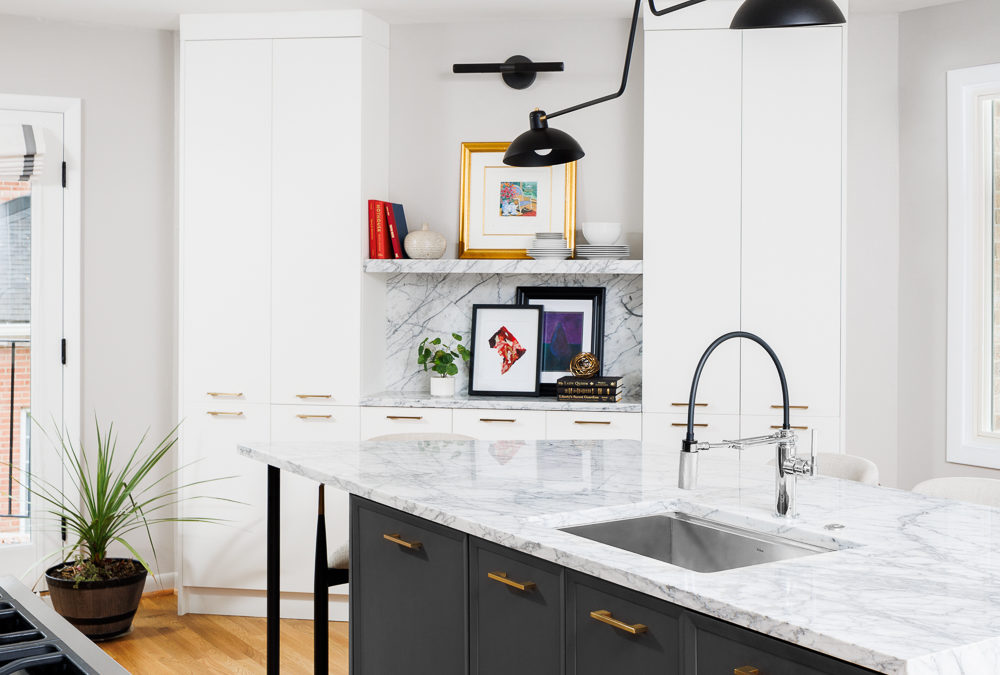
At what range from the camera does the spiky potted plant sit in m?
3.83

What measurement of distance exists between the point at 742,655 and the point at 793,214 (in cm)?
284

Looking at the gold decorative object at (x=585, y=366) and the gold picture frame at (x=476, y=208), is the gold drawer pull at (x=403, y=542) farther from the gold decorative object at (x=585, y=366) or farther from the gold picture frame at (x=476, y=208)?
the gold picture frame at (x=476, y=208)

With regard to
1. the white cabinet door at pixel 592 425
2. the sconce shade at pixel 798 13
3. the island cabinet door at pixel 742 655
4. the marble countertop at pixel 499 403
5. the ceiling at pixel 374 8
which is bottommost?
the island cabinet door at pixel 742 655

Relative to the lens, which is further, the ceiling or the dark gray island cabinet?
the ceiling

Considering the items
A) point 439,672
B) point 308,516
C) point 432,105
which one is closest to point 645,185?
point 432,105

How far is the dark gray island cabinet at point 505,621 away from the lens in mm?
1426

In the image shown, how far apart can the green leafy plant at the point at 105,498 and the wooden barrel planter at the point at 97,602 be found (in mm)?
62

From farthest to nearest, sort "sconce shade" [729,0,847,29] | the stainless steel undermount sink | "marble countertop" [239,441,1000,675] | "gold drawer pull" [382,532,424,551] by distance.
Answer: "gold drawer pull" [382,532,424,551], "sconce shade" [729,0,847,29], the stainless steel undermount sink, "marble countertop" [239,441,1000,675]

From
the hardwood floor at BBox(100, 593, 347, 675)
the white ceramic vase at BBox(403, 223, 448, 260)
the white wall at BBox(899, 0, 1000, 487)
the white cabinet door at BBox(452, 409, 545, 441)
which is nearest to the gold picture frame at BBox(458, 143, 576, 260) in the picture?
the white ceramic vase at BBox(403, 223, 448, 260)

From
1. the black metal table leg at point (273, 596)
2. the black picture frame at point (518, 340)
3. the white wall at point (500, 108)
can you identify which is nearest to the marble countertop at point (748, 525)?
the black metal table leg at point (273, 596)

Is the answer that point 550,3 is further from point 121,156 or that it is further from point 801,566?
point 801,566

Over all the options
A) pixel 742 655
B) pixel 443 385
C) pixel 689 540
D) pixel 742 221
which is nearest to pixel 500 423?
pixel 443 385

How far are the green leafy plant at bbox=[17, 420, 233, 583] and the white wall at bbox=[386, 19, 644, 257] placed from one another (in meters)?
1.73

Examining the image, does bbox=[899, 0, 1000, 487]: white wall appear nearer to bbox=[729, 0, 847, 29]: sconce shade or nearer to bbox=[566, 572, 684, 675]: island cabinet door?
bbox=[729, 0, 847, 29]: sconce shade
